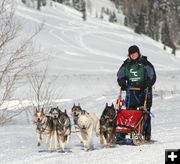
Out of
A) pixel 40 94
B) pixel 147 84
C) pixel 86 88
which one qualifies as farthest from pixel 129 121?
pixel 86 88

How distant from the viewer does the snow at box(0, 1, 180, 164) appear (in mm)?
8742

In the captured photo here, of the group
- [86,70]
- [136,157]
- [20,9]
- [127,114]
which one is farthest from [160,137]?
[20,9]

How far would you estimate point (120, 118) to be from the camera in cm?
976

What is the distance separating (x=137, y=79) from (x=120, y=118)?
0.82 m

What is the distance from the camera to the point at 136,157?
8.46m

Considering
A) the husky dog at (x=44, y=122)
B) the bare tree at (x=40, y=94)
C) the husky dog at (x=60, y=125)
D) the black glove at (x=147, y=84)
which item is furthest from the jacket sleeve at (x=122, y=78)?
the bare tree at (x=40, y=94)

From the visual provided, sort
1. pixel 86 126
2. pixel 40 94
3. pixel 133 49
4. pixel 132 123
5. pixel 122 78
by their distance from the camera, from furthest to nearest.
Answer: pixel 40 94, pixel 122 78, pixel 133 49, pixel 132 123, pixel 86 126

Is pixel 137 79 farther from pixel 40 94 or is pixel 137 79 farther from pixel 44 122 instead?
pixel 40 94

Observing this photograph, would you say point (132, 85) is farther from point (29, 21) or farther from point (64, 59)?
point (29, 21)

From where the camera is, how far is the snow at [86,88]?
8.74 metres

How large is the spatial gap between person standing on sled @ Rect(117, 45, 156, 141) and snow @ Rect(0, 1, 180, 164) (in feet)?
2.51

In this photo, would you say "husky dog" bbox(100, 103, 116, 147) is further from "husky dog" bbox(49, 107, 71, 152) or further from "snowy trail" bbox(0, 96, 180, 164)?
"husky dog" bbox(49, 107, 71, 152)

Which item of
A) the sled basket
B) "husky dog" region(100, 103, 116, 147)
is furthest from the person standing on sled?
"husky dog" region(100, 103, 116, 147)

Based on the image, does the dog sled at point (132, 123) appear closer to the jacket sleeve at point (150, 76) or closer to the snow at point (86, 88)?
the snow at point (86, 88)
